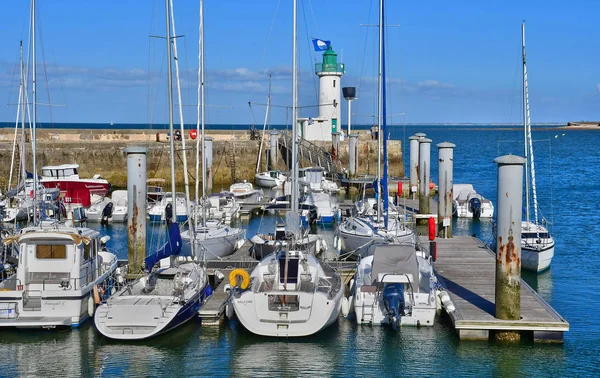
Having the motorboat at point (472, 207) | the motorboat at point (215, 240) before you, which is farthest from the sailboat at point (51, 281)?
the motorboat at point (472, 207)

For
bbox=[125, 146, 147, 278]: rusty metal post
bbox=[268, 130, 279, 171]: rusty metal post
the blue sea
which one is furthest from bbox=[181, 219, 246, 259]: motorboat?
bbox=[268, 130, 279, 171]: rusty metal post

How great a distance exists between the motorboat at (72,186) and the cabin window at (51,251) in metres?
19.6

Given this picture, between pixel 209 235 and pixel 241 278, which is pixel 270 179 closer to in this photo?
pixel 209 235

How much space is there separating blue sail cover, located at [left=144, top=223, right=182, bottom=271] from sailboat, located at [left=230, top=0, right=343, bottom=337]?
232 centimetres

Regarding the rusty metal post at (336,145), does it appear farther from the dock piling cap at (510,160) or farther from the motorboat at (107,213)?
the dock piling cap at (510,160)

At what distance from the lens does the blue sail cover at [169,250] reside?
62.8ft

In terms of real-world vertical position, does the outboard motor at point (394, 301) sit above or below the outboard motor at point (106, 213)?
below

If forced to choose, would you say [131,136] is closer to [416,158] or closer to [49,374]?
[416,158]

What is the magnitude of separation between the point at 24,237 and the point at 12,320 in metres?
1.84

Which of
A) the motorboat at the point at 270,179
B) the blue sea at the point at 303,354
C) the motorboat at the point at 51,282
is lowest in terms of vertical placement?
the blue sea at the point at 303,354

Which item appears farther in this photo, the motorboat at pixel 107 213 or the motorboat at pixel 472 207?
the motorboat at pixel 472 207

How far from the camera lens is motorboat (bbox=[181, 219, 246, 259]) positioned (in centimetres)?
2308

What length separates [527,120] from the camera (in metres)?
26.4

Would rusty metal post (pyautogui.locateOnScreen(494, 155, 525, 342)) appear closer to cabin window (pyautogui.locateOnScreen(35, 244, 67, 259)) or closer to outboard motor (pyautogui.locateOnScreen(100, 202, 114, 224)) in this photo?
cabin window (pyautogui.locateOnScreen(35, 244, 67, 259))
